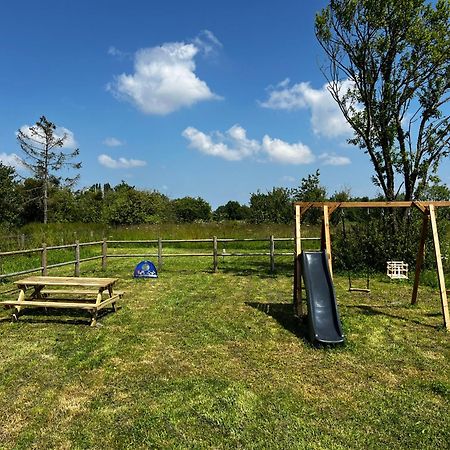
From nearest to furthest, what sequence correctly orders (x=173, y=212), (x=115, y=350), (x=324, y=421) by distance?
1. (x=324, y=421)
2. (x=115, y=350)
3. (x=173, y=212)

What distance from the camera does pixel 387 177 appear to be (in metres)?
12.3

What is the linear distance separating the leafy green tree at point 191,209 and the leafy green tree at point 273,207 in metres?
16.7

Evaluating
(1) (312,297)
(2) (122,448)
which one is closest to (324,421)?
(2) (122,448)

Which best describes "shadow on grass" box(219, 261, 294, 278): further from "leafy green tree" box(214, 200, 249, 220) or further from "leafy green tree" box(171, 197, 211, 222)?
"leafy green tree" box(214, 200, 249, 220)

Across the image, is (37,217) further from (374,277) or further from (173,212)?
(374,277)

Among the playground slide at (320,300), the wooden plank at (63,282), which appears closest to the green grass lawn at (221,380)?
the playground slide at (320,300)

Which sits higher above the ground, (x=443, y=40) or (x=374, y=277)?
(x=443, y=40)

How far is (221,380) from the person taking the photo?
420cm

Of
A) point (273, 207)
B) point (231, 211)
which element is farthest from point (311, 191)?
point (231, 211)

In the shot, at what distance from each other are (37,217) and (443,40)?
32578 millimetres

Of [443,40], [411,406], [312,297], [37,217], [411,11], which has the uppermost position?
[411,11]

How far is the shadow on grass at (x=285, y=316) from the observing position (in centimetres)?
598

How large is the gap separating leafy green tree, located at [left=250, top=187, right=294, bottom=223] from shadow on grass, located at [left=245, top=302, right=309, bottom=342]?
77.0 ft

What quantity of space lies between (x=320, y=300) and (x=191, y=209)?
1841 inches
